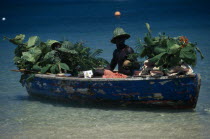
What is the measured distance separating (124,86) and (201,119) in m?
1.56

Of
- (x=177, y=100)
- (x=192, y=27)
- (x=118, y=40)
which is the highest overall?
(x=192, y=27)

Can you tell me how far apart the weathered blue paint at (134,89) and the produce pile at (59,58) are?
0.35 metres

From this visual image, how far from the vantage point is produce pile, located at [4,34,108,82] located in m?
10.5

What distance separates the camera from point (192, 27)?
29.2m

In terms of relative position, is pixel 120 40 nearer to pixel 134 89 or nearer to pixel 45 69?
pixel 134 89

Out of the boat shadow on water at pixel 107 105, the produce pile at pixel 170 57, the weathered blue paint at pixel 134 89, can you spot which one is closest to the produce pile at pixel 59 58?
the weathered blue paint at pixel 134 89

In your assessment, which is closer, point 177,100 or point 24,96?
point 177,100

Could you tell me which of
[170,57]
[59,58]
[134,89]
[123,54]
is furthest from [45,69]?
[170,57]

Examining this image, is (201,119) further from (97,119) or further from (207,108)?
(97,119)

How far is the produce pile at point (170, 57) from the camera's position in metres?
9.16

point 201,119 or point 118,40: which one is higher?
point 118,40

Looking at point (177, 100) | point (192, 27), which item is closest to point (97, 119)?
point (177, 100)

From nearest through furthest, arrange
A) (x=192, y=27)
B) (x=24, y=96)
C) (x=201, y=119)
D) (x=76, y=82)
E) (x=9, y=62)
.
Answer: (x=201, y=119)
(x=76, y=82)
(x=24, y=96)
(x=9, y=62)
(x=192, y=27)

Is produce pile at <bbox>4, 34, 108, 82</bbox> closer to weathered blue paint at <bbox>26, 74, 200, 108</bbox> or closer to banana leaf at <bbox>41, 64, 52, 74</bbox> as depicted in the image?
banana leaf at <bbox>41, 64, 52, 74</bbox>
